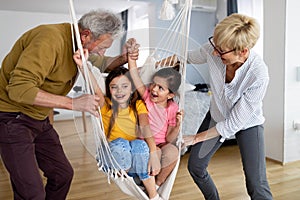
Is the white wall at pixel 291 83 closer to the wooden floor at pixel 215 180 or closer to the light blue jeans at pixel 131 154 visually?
the wooden floor at pixel 215 180

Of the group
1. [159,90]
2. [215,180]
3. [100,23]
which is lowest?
[215,180]

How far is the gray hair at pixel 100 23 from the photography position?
140 cm

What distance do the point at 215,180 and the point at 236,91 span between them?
4.08 feet

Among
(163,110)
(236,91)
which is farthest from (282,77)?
(163,110)

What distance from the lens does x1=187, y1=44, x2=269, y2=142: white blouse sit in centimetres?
160

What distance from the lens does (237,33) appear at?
4.94 feet

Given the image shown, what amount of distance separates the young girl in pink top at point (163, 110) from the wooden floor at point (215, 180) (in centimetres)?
89

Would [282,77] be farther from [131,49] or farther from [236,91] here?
[131,49]

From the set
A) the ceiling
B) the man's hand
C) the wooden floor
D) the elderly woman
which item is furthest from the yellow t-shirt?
the ceiling

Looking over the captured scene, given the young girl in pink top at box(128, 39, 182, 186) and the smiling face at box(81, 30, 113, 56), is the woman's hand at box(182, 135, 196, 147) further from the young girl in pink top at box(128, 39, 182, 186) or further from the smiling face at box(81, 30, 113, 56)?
the smiling face at box(81, 30, 113, 56)

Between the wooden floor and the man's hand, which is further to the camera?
the wooden floor

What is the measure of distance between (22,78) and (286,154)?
2616 millimetres

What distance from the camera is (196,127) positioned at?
5.81 feet

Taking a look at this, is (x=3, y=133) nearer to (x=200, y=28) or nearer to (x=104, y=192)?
(x=104, y=192)
